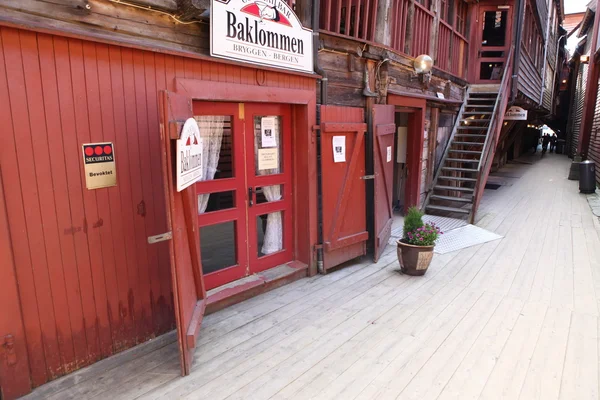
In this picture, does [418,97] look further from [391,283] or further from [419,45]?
[391,283]

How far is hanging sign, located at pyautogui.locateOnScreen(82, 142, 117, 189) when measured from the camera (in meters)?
2.80

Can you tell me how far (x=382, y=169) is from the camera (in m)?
5.64

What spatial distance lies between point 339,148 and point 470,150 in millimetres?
5519

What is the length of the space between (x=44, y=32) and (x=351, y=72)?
11.9ft

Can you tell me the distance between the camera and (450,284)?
477cm

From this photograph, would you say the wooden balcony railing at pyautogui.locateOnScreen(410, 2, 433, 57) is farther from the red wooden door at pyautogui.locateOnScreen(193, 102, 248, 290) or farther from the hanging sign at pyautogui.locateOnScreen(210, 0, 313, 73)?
the red wooden door at pyautogui.locateOnScreen(193, 102, 248, 290)

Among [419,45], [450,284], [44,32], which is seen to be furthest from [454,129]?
[44,32]

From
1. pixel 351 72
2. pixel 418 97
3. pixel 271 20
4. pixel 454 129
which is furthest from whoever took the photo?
pixel 454 129

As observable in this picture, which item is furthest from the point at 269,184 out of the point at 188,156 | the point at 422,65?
the point at 422,65

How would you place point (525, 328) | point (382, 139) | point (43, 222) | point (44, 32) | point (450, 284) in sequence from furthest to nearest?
1. point (382, 139)
2. point (450, 284)
3. point (525, 328)
4. point (43, 222)
5. point (44, 32)

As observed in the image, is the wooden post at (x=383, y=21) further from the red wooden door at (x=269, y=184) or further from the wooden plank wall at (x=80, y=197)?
the wooden plank wall at (x=80, y=197)

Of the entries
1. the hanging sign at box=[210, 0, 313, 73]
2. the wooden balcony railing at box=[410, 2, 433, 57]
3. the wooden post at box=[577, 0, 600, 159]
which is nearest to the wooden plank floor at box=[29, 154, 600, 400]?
the hanging sign at box=[210, 0, 313, 73]

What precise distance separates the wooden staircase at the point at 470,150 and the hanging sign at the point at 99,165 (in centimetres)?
658

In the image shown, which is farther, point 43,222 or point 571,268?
point 571,268
